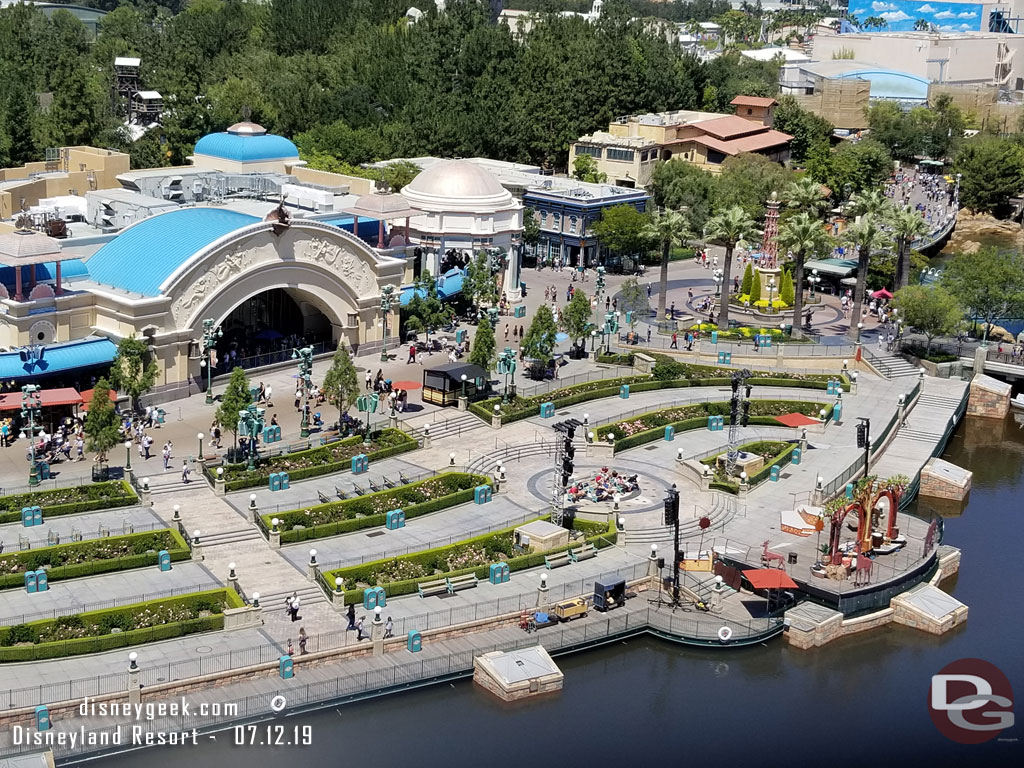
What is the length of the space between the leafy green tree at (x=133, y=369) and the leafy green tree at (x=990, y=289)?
57.8 metres

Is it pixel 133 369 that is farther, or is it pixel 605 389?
pixel 605 389

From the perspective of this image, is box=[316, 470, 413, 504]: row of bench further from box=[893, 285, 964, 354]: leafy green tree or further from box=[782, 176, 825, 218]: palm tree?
box=[782, 176, 825, 218]: palm tree

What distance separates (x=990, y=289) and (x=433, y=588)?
184ft

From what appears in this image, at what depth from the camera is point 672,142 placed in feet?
493

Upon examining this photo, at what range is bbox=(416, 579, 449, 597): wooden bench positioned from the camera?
2350 inches

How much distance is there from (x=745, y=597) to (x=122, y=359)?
123 ft

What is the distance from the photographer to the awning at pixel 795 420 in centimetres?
8094

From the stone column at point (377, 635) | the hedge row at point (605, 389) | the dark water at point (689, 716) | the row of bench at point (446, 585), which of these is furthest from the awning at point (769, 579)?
the hedge row at point (605, 389)

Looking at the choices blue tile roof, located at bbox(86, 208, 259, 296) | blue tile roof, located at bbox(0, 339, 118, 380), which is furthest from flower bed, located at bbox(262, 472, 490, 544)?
blue tile roof, located at bbox(86, 208, 259, 296)

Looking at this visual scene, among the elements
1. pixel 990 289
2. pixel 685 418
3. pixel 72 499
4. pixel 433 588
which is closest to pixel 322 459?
pixel 72 499

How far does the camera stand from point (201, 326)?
81.2 metres

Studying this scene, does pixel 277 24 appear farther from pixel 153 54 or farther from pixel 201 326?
pixel 201 326

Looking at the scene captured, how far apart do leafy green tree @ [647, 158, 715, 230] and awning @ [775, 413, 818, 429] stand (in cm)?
5167

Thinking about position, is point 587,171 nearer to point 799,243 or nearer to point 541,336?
point 799,243
